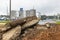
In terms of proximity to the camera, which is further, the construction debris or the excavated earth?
the construction debris

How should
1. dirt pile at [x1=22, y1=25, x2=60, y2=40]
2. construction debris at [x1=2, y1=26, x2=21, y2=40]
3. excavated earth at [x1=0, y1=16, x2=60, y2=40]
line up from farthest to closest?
construction debris at [x1=2, y1=26, x2=21, y2=40] → excavated earth at [x1=0, y1=16, x2=60, y2=40] → dirt pile at [x1=22, y1=25, x2=60, y2=40]

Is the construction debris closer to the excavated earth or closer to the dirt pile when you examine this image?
the excavated earth

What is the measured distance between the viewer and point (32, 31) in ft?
30.3

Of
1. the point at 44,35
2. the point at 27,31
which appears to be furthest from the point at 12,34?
the point at 44,35

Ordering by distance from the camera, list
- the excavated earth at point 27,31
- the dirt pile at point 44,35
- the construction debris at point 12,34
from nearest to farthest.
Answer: the dirt pile at point 44,35 < the excavated earth at point 27,31 < the construction debris at point 12,34

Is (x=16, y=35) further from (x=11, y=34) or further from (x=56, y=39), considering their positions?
(x=56, y=39)

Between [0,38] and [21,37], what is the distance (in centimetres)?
111

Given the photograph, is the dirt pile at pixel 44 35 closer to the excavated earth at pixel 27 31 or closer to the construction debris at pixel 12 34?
the excavated earth at pixel 27 31

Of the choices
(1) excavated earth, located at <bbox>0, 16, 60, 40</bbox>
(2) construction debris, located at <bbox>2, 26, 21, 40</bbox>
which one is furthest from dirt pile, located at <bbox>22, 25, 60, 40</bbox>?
(2) construction debris, located at <bbox>2, 26, 21, 40</bbox>

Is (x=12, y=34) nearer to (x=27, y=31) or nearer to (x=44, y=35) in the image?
(x=27, y=31)

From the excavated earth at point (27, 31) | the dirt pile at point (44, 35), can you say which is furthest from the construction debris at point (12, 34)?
the dirt pile at point (44, 35)

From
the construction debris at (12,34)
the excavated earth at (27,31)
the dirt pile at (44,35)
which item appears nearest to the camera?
the dirt pile at (44,35)

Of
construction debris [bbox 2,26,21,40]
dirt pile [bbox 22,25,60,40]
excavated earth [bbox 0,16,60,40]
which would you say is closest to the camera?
dirt pile [bbox 22,25,60,40]

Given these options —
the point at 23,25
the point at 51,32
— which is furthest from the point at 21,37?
the point at 51,32
